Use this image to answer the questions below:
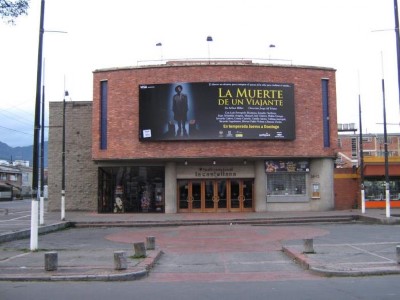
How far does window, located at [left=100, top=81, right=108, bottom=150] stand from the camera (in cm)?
3431

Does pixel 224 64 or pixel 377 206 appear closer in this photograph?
pixel 224 64

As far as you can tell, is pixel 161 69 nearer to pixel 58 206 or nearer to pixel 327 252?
pixel 58 206

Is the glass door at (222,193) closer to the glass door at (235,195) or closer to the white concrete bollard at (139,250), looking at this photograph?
the glass door at (235,195)

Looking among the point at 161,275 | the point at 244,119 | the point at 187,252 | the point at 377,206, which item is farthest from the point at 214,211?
the point at 161,275

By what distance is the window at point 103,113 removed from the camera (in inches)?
1351

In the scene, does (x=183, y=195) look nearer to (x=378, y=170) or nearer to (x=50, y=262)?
(x=378, y=170)

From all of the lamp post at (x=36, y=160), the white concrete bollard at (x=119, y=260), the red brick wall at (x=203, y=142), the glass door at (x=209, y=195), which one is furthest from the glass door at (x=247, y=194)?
the white concrete bollard at (x=119, y=260)

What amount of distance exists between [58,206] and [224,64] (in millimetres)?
16431

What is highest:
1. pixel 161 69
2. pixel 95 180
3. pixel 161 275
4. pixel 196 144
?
pixel 161 69

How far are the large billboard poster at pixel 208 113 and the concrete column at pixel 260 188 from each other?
237 centimetres

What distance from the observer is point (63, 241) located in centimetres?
1992

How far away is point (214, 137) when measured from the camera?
33.1 meters

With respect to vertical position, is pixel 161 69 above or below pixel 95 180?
above

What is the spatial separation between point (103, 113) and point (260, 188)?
12001mm
